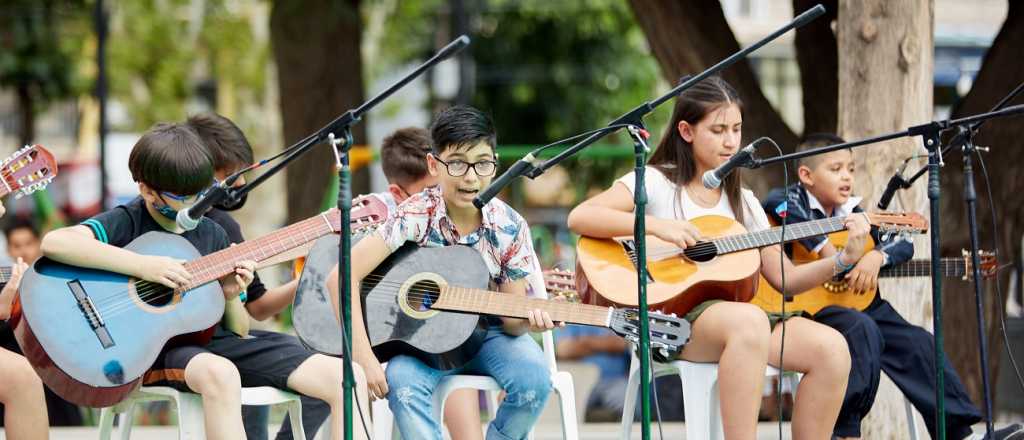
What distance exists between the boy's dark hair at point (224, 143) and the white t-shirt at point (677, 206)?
1.36 meters

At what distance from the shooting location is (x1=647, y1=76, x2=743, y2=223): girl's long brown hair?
14.5 ft

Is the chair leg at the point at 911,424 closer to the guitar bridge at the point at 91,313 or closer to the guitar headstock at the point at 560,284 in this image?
the guitar headstock at the point at 560,284

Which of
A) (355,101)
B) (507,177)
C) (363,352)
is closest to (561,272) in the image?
(363,352)

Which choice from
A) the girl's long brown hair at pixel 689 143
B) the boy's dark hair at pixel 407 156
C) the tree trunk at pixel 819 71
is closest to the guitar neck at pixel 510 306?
the girl's long brown hair at pixel 689 143

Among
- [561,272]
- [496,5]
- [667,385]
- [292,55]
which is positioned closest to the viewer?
[561,272]

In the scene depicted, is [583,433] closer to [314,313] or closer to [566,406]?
[566,406]

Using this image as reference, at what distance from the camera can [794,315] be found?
442cm

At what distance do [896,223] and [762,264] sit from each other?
0.48 m

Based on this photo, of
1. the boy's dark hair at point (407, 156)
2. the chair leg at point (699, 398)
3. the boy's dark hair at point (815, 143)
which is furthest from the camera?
the boy's dark hair at point (407, 156)

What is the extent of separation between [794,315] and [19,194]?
2.69m

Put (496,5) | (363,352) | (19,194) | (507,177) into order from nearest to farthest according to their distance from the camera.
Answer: (507,177) < (363,352) < (19,194) < (496,5)

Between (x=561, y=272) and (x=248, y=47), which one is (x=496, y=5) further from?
(x=561, y=272)

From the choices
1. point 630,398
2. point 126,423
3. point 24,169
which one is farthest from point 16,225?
point 630,398

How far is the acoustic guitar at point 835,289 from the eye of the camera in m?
4.56
